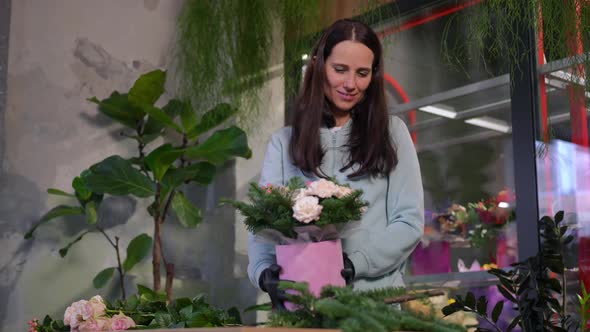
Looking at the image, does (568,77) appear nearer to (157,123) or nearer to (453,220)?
(453,220)

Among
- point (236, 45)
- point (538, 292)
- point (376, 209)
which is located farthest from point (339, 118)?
point (236, 45)

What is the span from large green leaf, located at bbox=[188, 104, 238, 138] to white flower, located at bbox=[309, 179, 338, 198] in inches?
87.0

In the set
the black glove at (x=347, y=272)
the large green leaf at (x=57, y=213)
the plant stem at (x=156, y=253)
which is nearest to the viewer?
the black glove at (x=347, y=272)

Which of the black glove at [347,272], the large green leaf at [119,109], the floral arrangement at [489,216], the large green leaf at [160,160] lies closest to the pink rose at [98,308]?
the black glove at [347,272]

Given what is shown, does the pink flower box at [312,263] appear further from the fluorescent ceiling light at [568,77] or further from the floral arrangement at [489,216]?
the floral arrangement at [489,216]

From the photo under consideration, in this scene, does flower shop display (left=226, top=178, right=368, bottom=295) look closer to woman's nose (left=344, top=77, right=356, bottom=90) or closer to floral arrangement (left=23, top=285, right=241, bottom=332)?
floral arrangement (left=23, top=285, right=241, bottom=332)

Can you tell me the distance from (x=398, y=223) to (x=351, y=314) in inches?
27.3

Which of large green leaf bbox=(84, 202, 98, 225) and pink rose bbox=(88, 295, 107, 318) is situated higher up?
large green leaf bbox=(84, 202, 98, 225)

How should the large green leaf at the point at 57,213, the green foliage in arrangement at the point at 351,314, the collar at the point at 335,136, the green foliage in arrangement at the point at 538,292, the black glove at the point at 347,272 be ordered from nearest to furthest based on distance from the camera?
the green foliage in arrangement at the point at 351,314 → the black glove at the point at 347,272 → the collar at the point at 335,136 → the green foliage in arrangement at the point at 538,292 → the large green leaf at the point at 57,213

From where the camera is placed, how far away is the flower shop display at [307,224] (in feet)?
3.96

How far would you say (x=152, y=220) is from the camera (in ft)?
11.7

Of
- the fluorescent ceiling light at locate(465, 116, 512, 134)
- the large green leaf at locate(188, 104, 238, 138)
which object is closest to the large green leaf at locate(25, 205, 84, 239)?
the large green leaf at locate(188, 104, 238, 138)

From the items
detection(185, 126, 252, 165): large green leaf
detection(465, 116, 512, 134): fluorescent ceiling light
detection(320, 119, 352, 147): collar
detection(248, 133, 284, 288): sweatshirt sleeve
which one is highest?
detection(465, 116, 512, 134): fluorescent ceiling light

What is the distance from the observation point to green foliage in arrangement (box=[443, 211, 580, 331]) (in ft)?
8.63
